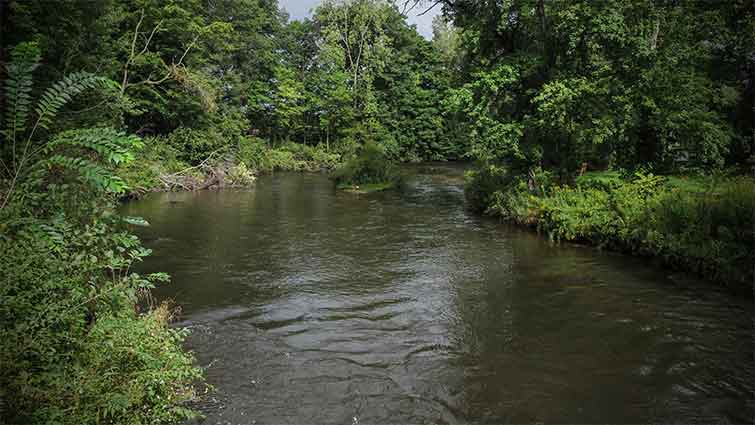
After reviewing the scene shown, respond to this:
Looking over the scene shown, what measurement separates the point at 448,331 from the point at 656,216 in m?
6.28

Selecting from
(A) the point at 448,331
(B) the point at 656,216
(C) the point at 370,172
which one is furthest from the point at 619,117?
(C) the point at 370,172

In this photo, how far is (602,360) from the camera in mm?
6684

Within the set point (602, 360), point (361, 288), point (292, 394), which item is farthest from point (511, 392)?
point (361, 288)

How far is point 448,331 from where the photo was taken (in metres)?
7.88

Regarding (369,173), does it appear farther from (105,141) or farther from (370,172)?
(105,141)

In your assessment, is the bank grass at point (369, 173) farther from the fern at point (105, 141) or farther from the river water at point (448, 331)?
the fern at point (105, 141)

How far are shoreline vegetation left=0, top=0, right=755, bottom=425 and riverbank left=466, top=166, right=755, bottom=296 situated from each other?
5 cm

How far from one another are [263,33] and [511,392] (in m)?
46.7

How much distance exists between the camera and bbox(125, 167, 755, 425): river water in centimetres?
558

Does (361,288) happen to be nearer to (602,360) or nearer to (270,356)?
(270,356)

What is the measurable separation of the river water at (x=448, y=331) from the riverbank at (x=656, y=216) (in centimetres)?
51

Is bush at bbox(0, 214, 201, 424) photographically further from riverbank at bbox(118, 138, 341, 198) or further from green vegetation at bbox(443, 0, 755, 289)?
riverbank at bbox(118, 138, 341, 198)

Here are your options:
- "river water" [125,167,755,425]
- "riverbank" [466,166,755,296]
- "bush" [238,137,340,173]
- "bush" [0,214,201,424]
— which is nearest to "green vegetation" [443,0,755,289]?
"riverbank" [466,166,755,296]

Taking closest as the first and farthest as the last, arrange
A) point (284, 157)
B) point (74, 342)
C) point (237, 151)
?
point (74, 342) → point (237, 151) → point (284, 157)
